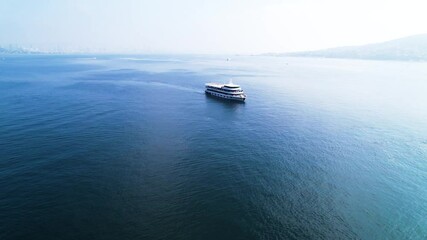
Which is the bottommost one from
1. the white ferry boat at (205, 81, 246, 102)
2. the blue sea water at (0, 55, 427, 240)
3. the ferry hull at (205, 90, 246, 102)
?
the blue sea water at (0, 55, 427, 240)

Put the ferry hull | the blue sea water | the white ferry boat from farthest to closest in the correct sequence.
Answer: the white ferry boat
the ferry hull
the blue sea water

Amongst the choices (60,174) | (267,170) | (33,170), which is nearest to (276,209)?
(267,170)

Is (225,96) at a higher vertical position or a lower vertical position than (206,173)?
higher

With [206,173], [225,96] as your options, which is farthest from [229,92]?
[206,173]

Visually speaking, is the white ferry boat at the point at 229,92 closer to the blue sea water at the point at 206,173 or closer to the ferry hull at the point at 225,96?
the ferry hull at the point at 225,96

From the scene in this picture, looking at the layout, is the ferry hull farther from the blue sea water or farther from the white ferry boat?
the blue sea water

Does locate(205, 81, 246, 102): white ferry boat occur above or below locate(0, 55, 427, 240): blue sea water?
above

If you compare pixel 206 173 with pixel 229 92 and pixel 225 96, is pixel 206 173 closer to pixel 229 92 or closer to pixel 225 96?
pixel 229 92

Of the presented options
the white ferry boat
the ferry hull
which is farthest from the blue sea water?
the white ferry boat
